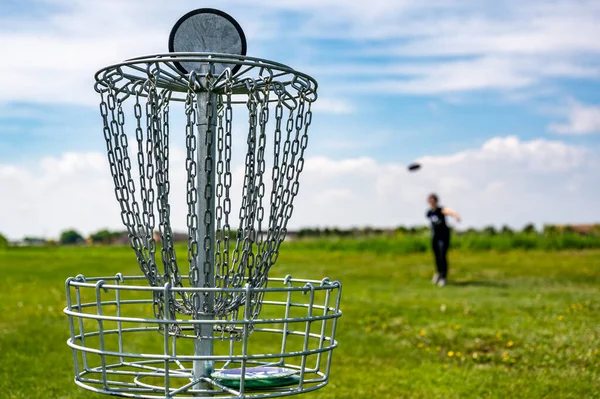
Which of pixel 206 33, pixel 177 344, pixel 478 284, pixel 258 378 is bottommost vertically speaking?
pixel 177 344

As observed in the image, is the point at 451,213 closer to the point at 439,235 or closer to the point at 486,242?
the point at 439,235

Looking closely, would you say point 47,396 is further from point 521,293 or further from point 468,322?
point 521,293

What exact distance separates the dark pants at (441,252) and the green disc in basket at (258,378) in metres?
12.6

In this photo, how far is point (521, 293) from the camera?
13484 mm

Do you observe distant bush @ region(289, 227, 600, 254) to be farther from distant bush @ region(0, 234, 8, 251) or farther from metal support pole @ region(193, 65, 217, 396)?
metal support pole @ region(193, 65, 217, 396)

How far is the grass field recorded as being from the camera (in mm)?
6828

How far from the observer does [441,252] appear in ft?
50.9

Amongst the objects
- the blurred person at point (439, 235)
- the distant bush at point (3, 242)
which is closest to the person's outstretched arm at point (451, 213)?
the blurred person at point (439, 235)

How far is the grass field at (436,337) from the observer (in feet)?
22.4

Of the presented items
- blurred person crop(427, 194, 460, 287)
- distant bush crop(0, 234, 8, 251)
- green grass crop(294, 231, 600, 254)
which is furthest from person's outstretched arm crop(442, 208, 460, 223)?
distant bush crop(0, 234, 8, 251)

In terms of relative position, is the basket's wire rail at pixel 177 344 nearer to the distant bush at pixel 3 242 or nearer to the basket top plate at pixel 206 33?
the basket top plate at pixel 206 33

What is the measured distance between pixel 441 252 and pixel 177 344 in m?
7.96

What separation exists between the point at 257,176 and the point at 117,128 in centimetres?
62

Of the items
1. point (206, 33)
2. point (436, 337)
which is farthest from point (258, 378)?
point (436, 337)
